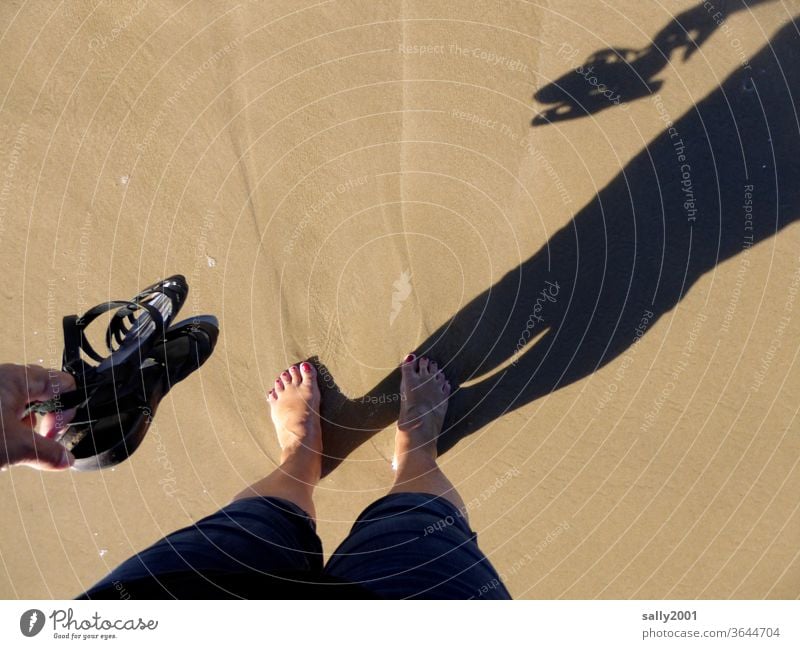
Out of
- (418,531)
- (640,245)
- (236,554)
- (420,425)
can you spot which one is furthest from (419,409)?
(640,245)

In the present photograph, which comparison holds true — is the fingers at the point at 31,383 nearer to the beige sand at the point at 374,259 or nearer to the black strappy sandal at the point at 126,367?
the black strappy sandal at the point at 126,367

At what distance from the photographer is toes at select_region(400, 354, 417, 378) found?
3113mm

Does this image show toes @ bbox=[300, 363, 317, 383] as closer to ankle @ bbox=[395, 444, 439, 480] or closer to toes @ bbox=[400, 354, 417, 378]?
toes @ bbox=[400, 354, 417, 378]

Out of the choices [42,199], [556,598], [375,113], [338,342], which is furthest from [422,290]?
[42,199]

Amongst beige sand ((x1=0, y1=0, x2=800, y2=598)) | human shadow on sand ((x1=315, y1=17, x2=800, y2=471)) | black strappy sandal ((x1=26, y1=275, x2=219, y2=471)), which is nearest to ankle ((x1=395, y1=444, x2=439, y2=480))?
beige sand ((x1=0, y1=0, x2=800, y2=598))

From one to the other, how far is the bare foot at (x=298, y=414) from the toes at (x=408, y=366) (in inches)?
17.8

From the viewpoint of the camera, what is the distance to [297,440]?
123 inches

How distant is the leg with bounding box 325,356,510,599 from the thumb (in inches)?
49.3

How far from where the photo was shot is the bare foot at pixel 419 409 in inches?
121

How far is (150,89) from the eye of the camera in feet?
10.4

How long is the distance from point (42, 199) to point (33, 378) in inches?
38.4

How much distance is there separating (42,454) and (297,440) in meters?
1.10

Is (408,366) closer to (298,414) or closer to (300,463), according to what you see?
(298,414)

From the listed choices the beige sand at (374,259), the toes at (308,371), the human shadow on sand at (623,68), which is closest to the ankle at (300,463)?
the beige sand at (374,259)
